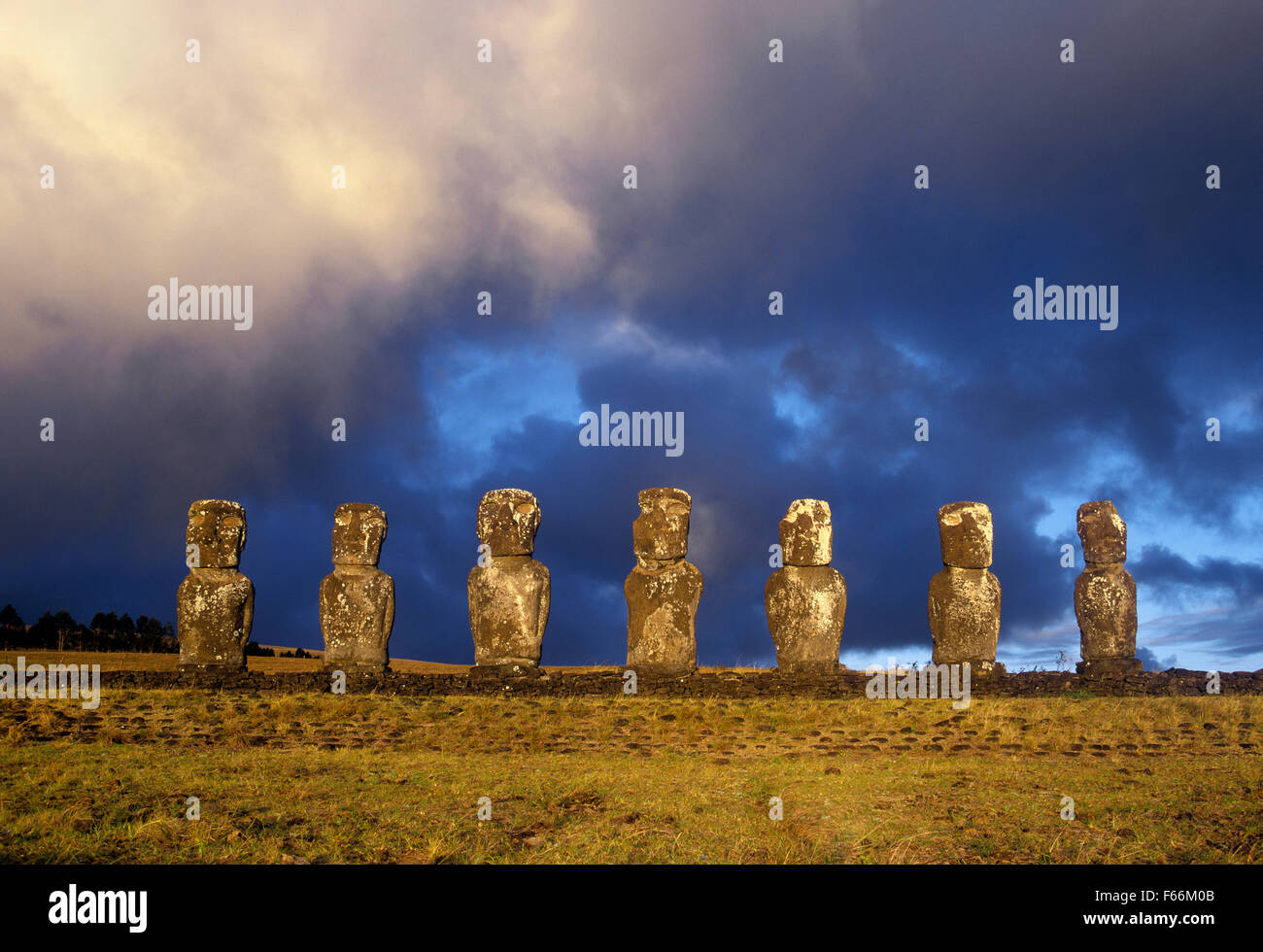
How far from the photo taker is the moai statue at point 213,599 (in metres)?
21.3

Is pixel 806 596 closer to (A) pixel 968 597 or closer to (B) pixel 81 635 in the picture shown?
(A) pixel 968 597

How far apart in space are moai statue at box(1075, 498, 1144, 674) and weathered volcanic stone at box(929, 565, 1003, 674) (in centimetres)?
232

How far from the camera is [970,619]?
20266mm

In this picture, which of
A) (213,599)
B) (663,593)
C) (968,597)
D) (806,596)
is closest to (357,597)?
(213,599)

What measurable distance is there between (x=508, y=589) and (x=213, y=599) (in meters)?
6.34

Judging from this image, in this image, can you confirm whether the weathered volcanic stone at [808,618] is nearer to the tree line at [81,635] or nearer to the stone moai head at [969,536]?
the stone moai head at [969,536]

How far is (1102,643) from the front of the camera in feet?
69.1

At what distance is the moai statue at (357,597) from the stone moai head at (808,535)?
27.5 feet

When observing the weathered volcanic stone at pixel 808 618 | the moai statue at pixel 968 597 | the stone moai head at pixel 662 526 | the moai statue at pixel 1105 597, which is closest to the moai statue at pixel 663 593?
the stone moai head at pixel 662 526

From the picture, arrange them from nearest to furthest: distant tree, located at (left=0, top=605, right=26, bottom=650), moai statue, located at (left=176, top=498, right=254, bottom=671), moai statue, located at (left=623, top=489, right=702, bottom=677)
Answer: moai statue, located at (left=623, top=489, right=702, bottom=677) → moai statue, located at (left=176, top=498, right=254, bottom=671) → distant tree, located at (left=0, top=605, right=26, bottom=650)

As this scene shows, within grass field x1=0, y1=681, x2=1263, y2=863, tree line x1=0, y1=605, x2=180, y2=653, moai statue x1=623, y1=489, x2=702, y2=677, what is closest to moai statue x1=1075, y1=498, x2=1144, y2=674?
grass field x1=0, y1=681, x2=1263, y2=863

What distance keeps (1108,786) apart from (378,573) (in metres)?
14.9

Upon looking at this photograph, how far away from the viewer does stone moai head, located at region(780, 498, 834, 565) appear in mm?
20391

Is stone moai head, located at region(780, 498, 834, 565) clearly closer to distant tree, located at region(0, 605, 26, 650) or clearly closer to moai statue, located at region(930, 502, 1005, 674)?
moai statue, located at region(930, 502, 1005, 674)
